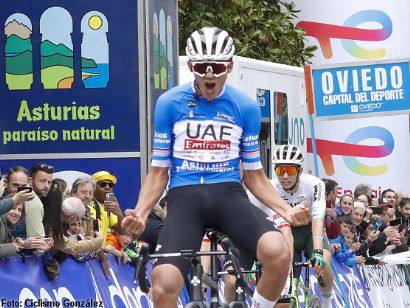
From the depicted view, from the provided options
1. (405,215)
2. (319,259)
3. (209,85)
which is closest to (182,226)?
(209,85)

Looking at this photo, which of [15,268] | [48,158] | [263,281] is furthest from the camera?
[48,158]

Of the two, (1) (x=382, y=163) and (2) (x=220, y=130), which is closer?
(2) (x=220, y=130)

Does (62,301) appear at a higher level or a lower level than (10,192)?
lower

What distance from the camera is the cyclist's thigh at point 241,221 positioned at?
9.14 meters

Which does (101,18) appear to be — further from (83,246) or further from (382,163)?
(382,163)

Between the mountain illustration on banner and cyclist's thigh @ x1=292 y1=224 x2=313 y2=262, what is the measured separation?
9.76 feet

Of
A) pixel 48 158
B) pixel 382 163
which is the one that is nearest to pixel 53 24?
pixel 48 158

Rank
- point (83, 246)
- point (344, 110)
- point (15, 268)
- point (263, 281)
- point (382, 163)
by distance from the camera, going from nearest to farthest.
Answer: point (263, 281), point (15, 268), point (83, 246), point (344, 110), point (382, 163)

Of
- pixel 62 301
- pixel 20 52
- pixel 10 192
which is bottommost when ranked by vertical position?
pixel 62 301

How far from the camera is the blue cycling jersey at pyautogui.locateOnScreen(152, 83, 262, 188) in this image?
9.38 meters

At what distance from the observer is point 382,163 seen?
30500mm

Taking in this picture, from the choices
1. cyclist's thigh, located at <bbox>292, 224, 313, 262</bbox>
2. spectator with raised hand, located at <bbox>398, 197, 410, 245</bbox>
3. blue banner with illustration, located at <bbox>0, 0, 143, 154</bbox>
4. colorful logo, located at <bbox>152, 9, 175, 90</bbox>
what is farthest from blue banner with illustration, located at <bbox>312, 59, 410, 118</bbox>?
cyclist's thigh, located at <bbox>292, 224, 313, 262</bbox>

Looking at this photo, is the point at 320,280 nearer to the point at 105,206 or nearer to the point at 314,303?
the point at 314,303

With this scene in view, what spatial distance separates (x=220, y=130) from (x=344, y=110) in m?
13.7
